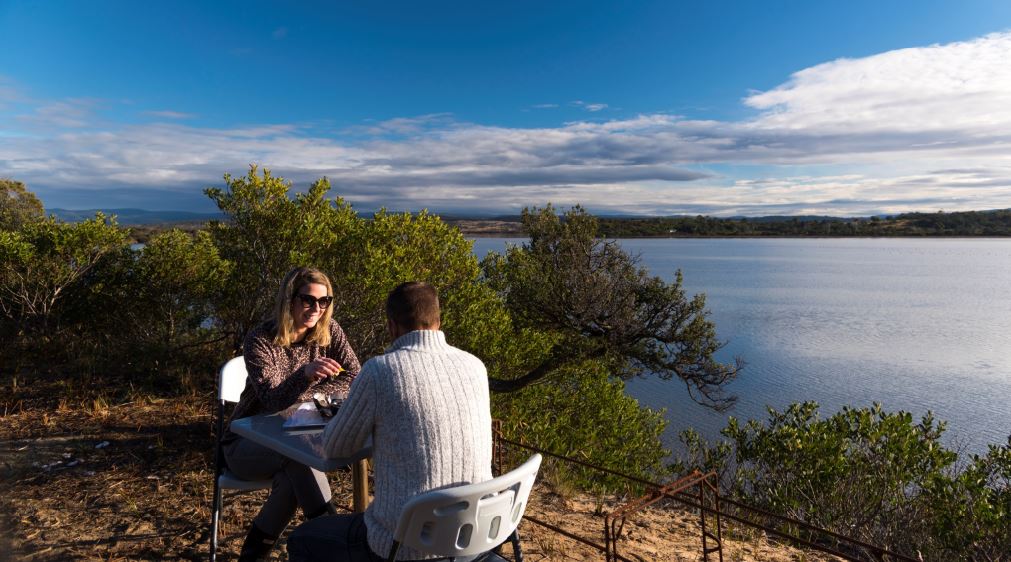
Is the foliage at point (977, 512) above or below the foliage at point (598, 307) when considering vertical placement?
below

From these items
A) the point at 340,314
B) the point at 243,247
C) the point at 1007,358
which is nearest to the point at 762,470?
the point at 340,314

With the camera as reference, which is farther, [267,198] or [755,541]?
[267,198]

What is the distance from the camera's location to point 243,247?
749 cm

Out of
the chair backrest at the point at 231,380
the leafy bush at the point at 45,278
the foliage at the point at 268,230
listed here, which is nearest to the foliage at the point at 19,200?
the leafy bush at the point at 45,278

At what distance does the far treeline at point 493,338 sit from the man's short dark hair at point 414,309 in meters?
3.81

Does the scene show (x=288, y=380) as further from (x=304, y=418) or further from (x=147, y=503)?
(x=147, y=503)

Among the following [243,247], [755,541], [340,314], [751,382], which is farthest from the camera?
[751,382]

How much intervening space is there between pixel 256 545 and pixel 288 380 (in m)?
0.78

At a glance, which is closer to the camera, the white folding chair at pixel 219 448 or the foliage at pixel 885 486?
the white folding chair at pixel 219 448

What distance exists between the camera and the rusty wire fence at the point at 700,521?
2.87 m

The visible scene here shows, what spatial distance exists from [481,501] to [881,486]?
28.9 ft

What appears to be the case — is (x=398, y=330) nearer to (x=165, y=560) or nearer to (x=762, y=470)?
(x=165, y=560)

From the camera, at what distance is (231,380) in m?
3.49

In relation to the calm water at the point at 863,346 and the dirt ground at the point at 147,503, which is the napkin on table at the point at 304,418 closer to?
the dirt ground at the point at 147,503
